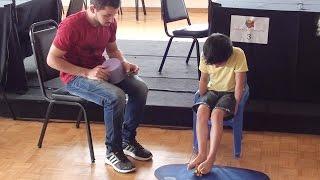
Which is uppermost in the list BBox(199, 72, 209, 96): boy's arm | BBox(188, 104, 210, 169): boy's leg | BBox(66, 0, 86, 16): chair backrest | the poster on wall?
BBox(66, 0, 86, 16): chair backrest

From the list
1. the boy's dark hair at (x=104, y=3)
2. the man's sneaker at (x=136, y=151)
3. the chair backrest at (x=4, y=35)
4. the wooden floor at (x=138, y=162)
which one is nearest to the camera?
the boy's dark hair at (x=104, y=3)

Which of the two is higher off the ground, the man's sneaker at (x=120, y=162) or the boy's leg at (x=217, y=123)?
the boy's leg at (x=217, y=123)

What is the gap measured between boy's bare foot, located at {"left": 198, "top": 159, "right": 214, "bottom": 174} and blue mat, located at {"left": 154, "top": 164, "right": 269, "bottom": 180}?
0.10 feet

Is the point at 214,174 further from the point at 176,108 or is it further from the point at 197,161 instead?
the point at 176,108

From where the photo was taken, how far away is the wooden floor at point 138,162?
2.67m

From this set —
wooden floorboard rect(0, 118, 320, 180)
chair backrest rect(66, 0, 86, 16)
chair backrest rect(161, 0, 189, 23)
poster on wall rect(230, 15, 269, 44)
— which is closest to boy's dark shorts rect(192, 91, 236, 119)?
wooden floorboard rect(0, 118, 320, 180)

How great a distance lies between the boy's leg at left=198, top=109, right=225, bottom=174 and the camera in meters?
2.53

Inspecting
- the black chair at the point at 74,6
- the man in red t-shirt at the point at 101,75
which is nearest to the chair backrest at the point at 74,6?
the black chair at the point at 74,6

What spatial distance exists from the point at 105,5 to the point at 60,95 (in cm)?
62

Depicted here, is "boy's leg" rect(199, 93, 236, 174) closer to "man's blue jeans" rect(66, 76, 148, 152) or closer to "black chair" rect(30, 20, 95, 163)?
"man's blue jeans" rect(66, 76, 148, 152)

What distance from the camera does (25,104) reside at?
3395 mm

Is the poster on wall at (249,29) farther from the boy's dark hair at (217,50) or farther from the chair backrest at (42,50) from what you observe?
the chair backrest at (42,50)

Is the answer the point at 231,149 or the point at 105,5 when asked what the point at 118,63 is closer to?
the point at 105,5

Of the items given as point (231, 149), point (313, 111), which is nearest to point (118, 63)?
point (231, 149)
